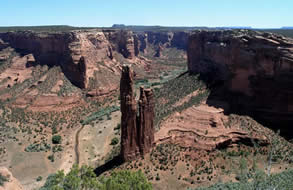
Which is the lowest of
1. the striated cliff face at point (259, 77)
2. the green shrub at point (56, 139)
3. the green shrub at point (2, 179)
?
the green shrub at point (56, 139)

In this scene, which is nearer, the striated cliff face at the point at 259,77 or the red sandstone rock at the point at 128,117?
the red sandstone rock at the point at 128,117

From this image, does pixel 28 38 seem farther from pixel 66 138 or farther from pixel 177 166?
pixel 177 166

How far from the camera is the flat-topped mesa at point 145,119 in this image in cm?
3372

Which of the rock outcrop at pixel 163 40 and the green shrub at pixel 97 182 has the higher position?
the rock outcrop at pixel 163 40

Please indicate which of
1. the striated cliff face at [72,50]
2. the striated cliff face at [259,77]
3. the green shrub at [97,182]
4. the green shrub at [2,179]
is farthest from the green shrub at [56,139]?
the green shrub at [97,182]

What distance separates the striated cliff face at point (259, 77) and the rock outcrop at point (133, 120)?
16307 millimetres

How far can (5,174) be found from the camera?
91.6 ft

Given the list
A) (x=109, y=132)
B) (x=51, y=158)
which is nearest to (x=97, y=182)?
(x=51, y=158)

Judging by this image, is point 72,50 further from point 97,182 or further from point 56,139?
point 97,182

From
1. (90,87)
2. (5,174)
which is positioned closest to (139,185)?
(5,174)

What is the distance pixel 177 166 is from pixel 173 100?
2005 cm

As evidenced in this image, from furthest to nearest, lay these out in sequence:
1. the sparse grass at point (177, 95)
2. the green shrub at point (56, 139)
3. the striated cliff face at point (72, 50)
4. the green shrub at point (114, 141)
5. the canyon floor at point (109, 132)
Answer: the striated cliff face at point (72, 50) < the green shrub at point (56, 139) < the sparse grass at point (177, 95) < the green shrub at point (114, 141) < the canyon floor at point (109, 132)

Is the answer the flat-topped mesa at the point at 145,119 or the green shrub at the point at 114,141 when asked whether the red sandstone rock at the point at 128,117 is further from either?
the green shrub at the point at 114,141

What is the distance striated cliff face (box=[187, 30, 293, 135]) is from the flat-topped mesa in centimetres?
1595
